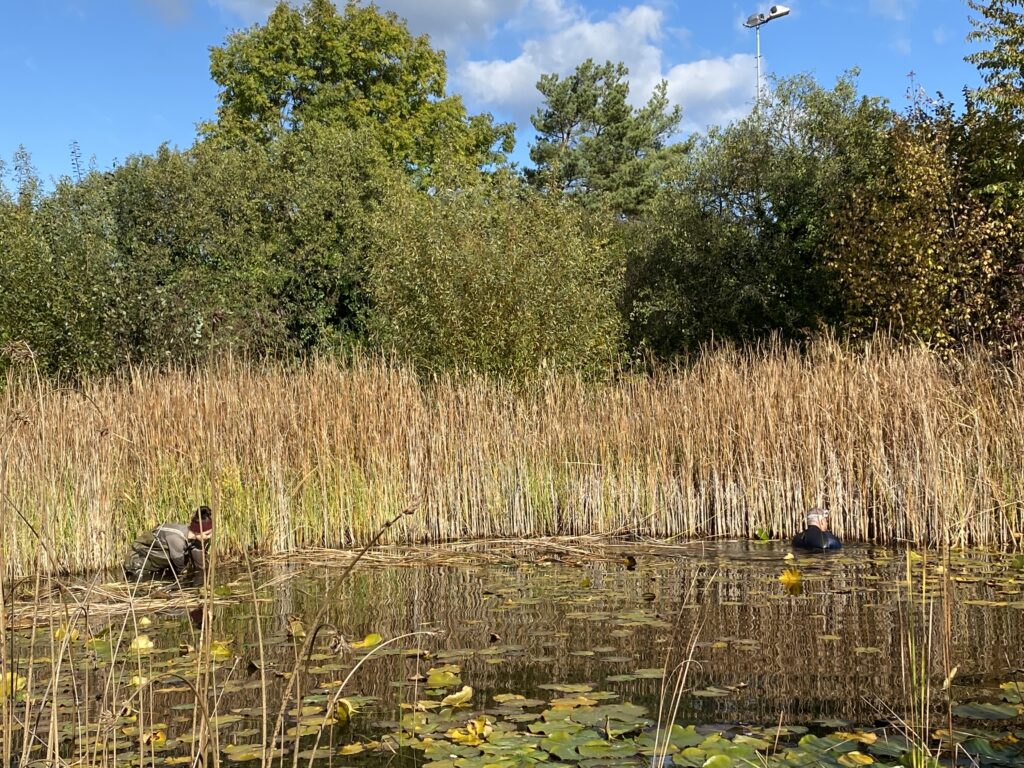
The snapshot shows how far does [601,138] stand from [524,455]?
85.1 ft

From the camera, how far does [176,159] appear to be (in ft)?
60.3

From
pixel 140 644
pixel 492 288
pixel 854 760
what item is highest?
pixel 492 288

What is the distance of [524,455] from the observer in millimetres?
8656

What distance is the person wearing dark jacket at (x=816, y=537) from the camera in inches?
280

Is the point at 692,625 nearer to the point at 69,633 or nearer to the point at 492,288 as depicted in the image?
the point at 69,633

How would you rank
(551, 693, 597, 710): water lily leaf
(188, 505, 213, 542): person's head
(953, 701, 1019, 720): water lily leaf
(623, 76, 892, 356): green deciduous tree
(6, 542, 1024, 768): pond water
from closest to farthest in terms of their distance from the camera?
(6, 542, 1024, 768): pond water, (953, 701, 1019, 720): water lily leaf, (551, 693, 597, 710): water lily leaf, (188, 505, 213, 542): person's head, (623, 76, 892, 356): green deciduous tree

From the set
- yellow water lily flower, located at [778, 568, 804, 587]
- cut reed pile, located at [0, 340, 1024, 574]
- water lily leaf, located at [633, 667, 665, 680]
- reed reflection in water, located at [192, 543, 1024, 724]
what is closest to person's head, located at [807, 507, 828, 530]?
reed reflection in water, located at [192, 543, 1024, 724]

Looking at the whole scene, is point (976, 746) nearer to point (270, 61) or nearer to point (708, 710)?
point (708, 710)

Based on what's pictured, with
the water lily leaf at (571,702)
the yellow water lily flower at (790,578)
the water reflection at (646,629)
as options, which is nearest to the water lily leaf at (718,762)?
the water reflection at (646,629)

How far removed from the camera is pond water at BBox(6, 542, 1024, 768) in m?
3.29

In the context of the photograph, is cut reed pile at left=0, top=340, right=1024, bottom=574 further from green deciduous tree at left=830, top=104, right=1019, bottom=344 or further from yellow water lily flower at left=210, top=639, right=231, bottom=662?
green deciduous tree at left=830, top=104, right=1019, bottom=344

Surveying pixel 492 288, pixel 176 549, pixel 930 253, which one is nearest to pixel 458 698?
pixel 176 549

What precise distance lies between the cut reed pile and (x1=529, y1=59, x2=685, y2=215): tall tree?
23.7 m

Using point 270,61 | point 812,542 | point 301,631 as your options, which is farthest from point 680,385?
point 270,61
